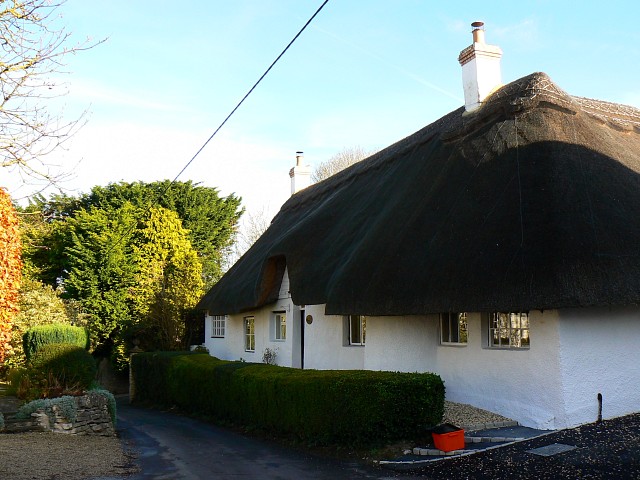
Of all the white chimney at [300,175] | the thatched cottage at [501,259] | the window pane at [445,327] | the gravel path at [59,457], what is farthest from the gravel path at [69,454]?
the white chimney at [300,175]

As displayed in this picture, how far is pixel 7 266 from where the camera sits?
14.9m

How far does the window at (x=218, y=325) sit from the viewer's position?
24.6m

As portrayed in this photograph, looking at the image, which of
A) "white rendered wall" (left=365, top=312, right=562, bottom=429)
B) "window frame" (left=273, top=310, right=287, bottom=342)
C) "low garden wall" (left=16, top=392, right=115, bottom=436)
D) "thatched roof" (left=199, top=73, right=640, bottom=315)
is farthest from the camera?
"window frame" (left=273, top=310, right=287, bottom=342)

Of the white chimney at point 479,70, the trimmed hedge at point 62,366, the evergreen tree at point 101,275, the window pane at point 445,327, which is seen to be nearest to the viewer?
the window pane at point 445,327

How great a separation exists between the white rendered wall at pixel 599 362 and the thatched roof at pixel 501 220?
86 cm

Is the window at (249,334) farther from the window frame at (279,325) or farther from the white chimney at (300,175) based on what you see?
the white chimney at (300,175)

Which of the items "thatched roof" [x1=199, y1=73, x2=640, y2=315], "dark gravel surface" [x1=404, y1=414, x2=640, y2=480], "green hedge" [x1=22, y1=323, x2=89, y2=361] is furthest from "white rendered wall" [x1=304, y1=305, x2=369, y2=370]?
"dark gravel surface" [x1=404, y1=414, x2=640, y2=480]

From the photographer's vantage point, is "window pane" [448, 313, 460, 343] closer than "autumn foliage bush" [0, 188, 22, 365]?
Yes

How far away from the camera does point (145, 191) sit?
109 ft

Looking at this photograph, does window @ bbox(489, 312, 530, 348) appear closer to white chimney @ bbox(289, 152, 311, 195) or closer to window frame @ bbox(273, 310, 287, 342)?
window frame @ bbox(273, 310, 287, 342)

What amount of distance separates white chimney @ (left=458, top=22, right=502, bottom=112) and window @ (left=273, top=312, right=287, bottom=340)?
28.7 ft

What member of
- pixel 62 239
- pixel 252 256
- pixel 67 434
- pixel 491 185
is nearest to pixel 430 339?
pixel 491 185

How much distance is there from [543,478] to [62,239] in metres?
28.2

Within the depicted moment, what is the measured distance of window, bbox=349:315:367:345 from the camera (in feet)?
51.8
